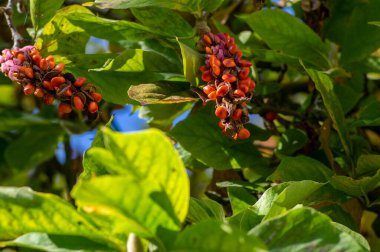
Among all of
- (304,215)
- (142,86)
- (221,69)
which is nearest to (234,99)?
(221,69)

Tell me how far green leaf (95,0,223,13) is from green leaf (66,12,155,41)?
2.9 inches

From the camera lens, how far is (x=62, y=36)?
5.15 feet

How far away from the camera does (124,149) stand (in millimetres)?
839

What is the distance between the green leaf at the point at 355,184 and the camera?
1.37m

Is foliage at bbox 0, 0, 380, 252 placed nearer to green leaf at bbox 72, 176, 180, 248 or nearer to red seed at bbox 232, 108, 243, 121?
green leaf at bbox 72, 176, 180, 248

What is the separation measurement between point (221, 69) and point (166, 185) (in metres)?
0.50

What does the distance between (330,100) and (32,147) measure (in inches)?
51.9

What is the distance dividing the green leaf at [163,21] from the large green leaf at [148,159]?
731mm

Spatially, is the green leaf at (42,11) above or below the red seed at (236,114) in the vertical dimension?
above

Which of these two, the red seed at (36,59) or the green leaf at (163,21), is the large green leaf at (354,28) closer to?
the green leaf at (163,21)

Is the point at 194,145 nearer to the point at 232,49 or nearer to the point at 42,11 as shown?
the point at 232,49

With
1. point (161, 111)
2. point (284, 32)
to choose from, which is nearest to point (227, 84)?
point (284, 32)

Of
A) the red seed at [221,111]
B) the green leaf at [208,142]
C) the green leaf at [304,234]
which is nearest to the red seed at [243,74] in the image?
the red seed at [221,111]

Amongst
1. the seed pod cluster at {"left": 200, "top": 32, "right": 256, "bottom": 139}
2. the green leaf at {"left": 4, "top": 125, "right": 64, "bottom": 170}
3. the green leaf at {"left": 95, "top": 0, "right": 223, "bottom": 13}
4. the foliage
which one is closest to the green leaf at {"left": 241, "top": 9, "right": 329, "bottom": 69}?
the foliage
